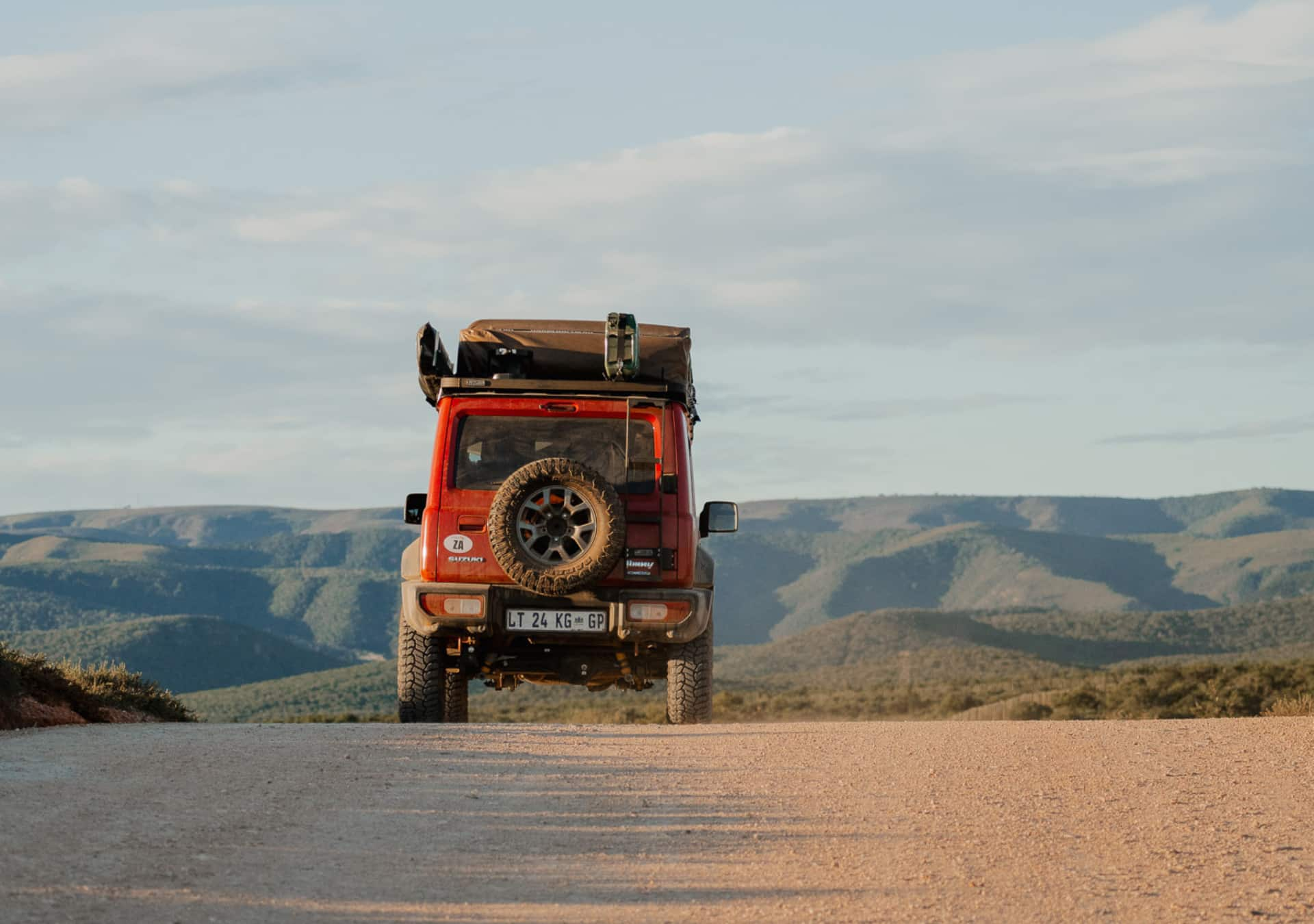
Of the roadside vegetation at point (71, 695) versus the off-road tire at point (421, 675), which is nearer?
the off-road tire at point (421, 675)

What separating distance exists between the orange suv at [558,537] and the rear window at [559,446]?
0.01 m

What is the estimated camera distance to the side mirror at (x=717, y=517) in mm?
12539

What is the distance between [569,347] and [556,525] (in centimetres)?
203

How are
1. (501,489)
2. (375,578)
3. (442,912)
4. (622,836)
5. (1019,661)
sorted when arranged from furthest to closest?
(375,578)
(1019,661)
(501,489)
(622,836)
(442,912)

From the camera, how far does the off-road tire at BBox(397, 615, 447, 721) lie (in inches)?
465

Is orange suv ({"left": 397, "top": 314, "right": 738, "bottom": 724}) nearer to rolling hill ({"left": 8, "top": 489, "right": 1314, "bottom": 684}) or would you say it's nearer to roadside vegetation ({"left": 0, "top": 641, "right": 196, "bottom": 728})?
roadside vegetation ({"left": 0, "top": 641, "right": 196, "bottom": 728})

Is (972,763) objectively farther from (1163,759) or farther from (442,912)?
(442,912)

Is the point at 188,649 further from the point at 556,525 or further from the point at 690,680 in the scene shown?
the point at 556,525

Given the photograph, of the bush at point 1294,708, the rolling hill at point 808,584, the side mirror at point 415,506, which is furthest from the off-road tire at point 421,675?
the rolling hill at point 808,584

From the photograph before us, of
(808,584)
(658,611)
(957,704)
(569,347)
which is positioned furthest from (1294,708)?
(808,584)

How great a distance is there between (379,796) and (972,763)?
3481 mm

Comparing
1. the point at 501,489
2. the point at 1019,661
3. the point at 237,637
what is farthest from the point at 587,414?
the point at 237,637

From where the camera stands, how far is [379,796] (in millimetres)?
7492

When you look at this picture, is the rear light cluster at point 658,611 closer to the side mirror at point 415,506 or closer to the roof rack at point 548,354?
the roof rack at point 548,354
